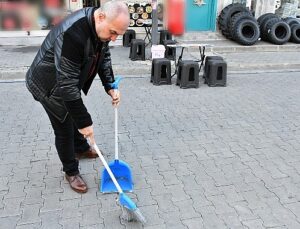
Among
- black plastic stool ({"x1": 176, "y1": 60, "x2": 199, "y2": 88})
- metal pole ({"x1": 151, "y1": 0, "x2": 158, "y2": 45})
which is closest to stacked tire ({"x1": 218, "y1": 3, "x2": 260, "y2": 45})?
metal pole ({"x1": 151, "y1": 0, "x2": 158, "y2": 45})

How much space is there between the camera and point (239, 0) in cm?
1070

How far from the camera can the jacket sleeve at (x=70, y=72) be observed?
264 cm

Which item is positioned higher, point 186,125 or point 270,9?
point 270,9

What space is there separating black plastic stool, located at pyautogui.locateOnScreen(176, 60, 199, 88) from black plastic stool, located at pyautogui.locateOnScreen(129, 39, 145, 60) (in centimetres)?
182

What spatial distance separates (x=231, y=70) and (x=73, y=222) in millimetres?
5930

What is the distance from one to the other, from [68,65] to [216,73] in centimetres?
452

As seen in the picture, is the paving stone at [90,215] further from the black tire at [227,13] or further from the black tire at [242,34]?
the black tire at [227,13]

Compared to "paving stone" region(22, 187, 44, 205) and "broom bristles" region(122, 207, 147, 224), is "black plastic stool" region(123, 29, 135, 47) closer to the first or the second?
"paving stone" region(22, 187, 44, 205)

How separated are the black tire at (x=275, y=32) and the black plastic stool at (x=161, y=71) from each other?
4508mm

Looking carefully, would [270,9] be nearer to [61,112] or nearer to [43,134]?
[43,134]

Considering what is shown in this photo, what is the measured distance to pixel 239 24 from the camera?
9.74 m

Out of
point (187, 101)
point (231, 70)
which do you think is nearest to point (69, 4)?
point (231, 70)

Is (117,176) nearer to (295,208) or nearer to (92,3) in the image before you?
(295,208)

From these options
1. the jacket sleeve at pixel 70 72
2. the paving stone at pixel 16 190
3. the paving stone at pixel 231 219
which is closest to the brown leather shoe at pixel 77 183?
the paving stone at pixel 16 190
